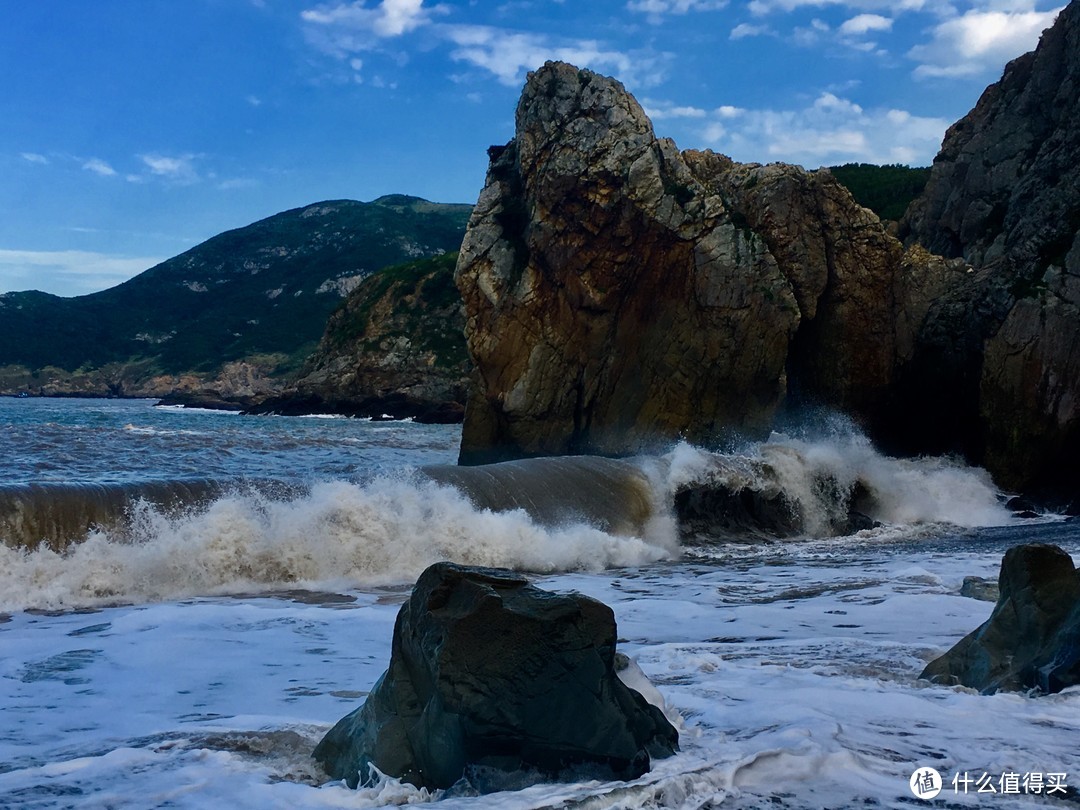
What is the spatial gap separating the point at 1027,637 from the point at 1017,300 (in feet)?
54.8

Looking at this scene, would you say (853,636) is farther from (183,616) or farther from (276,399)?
(276,399)

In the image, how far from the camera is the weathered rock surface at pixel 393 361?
2336 inches

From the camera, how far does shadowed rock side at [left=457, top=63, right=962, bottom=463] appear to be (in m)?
23.5

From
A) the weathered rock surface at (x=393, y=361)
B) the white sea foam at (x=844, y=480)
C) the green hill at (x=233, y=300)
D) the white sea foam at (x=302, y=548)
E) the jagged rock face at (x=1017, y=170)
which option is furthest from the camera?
the green hill at (x=233, y=300)

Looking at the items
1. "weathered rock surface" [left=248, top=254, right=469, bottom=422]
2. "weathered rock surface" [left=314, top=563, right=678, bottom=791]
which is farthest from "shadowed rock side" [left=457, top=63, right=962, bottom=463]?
"weathered rock surface" [left=248, top=254, right=469, bottom=422]

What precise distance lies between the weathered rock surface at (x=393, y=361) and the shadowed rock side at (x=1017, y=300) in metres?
33.4

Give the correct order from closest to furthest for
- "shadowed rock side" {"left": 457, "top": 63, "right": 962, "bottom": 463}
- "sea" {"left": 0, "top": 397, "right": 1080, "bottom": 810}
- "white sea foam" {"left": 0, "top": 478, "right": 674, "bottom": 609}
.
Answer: "sea" {"left": 0, "top": 397, "right": 1080, "bottom": 810}, "white sea foam" {"left": 0, "top": 478, "right": 674, "bottom": 609}, "shadowed rock side" {"left": 457, "top": 63, "right": 962, "bottom": 463}

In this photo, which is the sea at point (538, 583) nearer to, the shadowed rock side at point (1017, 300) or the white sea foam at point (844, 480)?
the white sea foam at point (844, 480)

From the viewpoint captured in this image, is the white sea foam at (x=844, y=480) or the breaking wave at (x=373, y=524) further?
the white sea foam at (x=844, y=480)

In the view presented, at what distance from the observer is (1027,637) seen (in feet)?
16.9

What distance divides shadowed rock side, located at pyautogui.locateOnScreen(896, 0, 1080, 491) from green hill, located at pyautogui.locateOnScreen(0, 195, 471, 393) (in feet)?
214

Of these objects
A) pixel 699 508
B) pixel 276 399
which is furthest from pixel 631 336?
pixel 276 399

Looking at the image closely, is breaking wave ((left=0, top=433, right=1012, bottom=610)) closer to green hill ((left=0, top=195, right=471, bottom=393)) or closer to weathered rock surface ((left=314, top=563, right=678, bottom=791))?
weathered rock surface ((left=314, top=563, right=678, bottom=791))

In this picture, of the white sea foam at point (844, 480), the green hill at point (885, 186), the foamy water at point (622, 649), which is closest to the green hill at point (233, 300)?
the green hill at point (885, 186)
